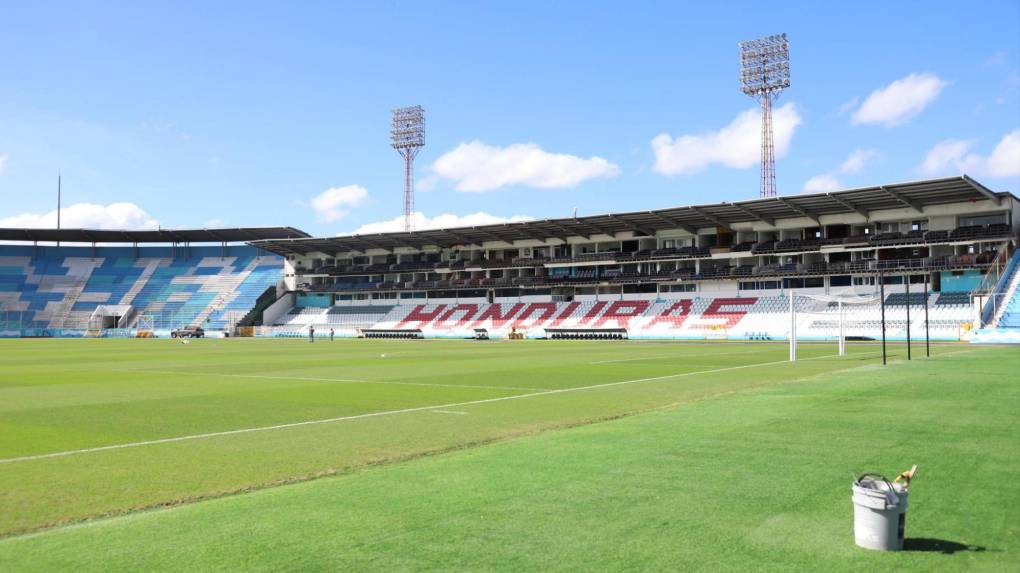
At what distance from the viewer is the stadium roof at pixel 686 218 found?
199 feet

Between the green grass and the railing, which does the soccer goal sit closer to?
the railing

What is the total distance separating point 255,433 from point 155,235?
340 ft

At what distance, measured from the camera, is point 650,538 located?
19.2ft

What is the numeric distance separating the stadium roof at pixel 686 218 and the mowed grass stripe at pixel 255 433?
141 feet

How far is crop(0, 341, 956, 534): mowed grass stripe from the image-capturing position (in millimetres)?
8305

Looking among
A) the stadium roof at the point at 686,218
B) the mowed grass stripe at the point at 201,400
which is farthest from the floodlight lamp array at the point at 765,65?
the mowed grass stripe at the point at 201,400

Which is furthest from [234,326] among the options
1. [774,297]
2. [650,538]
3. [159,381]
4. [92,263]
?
[650,538]

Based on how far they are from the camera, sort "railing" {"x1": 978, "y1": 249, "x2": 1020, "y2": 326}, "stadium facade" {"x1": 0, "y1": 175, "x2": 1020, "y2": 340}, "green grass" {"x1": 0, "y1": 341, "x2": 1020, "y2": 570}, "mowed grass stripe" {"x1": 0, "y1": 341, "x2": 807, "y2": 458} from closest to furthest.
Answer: "green grass" {"x1": 0, "y1": 341, "x2": 1020, "y2": 570}
"mowed grass stripe" {"x1": 0, "y1": 341, "x2": 807, "y2": 458}
"railing" {"x1": 978, "y1": 249, "x2": 1020, "y2": 326}
"stadium facade" {"x1": 0, "y1": 175, "x2": 1020, "y2": 340}

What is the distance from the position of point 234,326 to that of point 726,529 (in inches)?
3665

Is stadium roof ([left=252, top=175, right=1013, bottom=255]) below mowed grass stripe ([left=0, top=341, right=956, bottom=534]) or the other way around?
the other way around

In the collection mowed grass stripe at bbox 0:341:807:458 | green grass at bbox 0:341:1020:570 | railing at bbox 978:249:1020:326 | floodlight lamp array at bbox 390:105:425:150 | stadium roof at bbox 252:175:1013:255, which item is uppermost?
floodlight lamp array at bbox 390:105:425:150

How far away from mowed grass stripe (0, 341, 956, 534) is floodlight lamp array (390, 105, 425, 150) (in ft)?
226

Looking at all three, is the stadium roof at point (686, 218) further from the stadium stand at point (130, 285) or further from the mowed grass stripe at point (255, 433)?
the mowed grass stripe at point (255, 433)

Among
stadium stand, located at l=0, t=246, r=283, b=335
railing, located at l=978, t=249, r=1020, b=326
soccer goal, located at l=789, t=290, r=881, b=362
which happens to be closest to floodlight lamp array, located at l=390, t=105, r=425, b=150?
stadium stand, located at l=0, t=246, r=283, b=335
